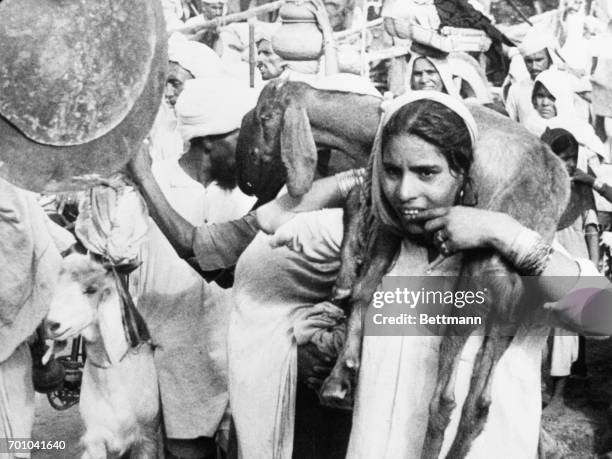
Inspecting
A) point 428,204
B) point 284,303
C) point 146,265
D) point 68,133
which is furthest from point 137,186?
point 428,204

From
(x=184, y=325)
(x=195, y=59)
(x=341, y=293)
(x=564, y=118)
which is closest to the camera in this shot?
(x=341, y=293)

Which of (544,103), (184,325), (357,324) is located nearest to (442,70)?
(544,103)

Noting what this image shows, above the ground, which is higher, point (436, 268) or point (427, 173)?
point (427, 173)

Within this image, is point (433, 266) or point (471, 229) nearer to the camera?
point (471, 229)

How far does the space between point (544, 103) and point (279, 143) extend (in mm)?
4866

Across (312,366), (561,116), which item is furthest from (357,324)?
(561,116)

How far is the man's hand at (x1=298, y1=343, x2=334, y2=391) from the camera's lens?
5.90 metres

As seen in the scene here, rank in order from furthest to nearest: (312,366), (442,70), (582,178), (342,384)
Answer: (442,70)
(582,178)
(312,366)
(342,384)

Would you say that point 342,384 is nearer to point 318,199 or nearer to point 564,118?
point 318,199

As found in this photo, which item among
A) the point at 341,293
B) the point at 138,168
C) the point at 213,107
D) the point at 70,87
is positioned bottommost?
the point at 341,293

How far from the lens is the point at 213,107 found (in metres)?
7.38

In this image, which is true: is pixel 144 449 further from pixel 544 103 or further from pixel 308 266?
pixel 544 103

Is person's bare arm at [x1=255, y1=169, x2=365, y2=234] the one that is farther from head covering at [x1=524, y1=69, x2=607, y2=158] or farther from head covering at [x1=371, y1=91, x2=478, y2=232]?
head covering at [x1=524, y1=69, x2=607, y2=158]

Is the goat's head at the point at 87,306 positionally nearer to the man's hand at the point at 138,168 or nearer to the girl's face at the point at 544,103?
the man's hand at the point at 138,168
